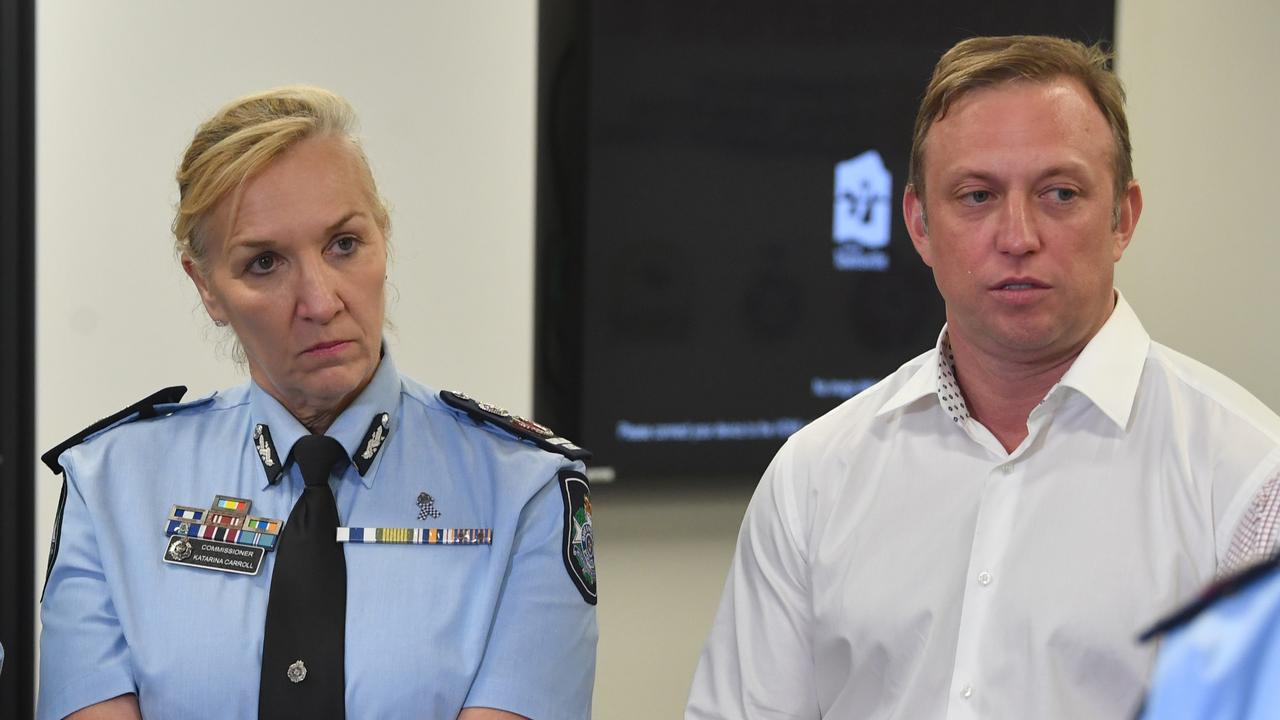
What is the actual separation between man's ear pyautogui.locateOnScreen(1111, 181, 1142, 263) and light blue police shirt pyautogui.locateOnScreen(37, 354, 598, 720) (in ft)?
2.56

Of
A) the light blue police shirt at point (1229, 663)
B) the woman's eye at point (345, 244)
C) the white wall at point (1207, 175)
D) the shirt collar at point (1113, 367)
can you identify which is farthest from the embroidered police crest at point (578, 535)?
the white wall at point (1207, 175)

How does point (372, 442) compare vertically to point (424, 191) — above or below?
below

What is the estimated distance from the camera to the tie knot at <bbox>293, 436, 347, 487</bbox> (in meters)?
1.72

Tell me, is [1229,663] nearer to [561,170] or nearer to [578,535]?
[578,535]

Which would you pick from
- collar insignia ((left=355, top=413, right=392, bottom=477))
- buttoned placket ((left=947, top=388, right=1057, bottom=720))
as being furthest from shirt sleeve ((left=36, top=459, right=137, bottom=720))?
buttoned placket ((left=947, top=388, right=1057, bottom=720))

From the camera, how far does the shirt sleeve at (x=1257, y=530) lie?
54.9 inches

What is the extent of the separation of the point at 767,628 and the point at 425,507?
50 centimetres

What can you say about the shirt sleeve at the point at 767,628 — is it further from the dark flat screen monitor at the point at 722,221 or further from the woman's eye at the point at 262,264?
the dark flat screen monitor at the point at 722,221

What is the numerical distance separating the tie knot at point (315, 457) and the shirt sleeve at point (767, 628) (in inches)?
23.2

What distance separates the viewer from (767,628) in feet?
6.00

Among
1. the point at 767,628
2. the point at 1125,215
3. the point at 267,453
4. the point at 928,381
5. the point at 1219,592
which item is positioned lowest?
the point at 767,628
